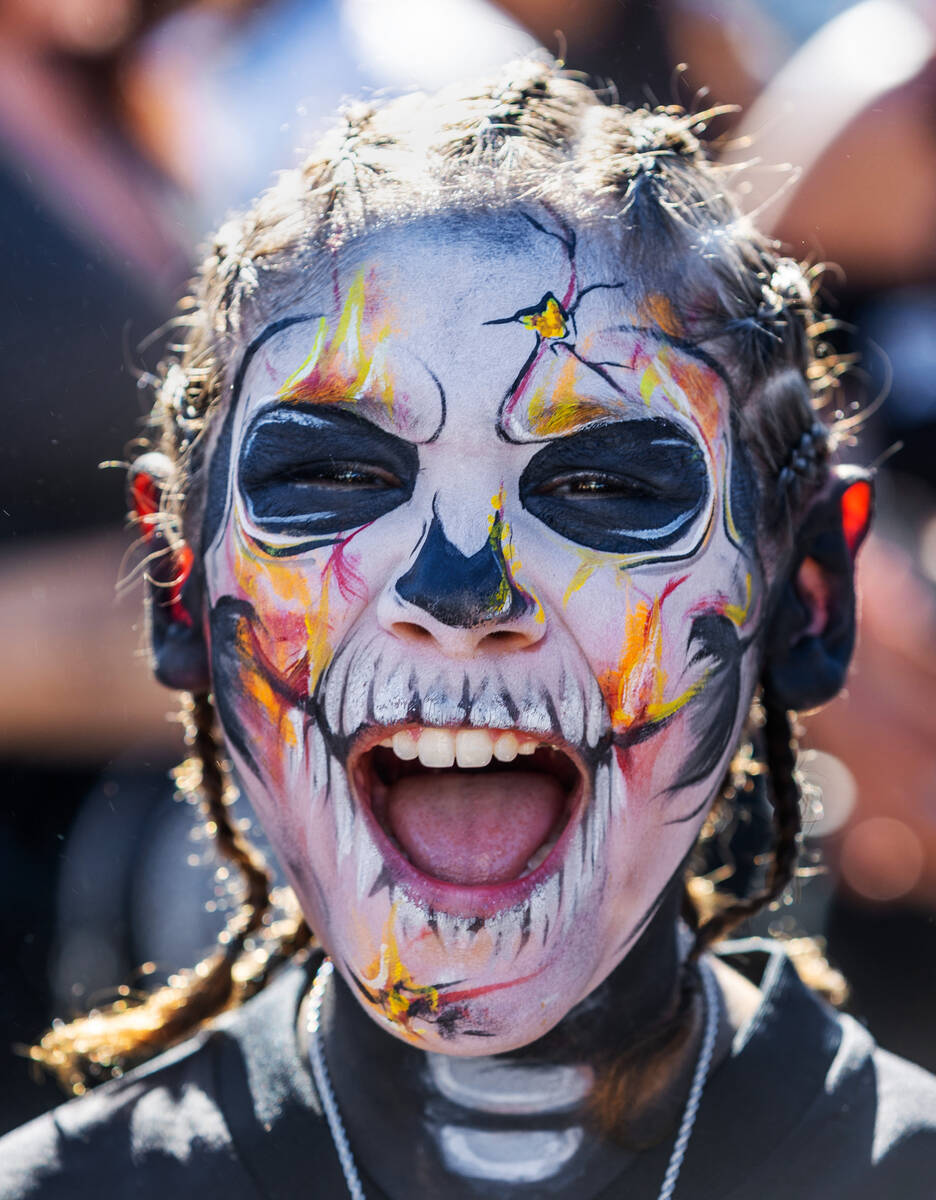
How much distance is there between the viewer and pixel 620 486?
68.5 inches

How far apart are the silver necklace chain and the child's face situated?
329 millimetres

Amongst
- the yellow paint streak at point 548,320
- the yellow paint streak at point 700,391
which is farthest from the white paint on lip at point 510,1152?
the yellow paint streak at point 548,320

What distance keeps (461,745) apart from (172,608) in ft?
2.10

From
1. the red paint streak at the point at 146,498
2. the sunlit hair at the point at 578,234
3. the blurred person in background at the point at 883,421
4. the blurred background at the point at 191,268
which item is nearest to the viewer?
the sunlit hair at the point at 578,234

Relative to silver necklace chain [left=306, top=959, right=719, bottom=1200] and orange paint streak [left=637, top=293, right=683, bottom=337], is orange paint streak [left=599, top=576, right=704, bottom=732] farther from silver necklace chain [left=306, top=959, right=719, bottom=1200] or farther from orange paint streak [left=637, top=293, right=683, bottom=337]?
silver necklace chain [left=306, top=959, right=719, bottom=1200]

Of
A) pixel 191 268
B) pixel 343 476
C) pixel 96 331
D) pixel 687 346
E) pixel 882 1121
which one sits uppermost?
pixel 191 268

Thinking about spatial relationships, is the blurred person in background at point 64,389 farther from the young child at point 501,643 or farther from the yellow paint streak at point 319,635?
the yellow paint streak at point 319,635

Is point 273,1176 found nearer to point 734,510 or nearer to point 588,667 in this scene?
point 588,667

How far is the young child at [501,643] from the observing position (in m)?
1.66

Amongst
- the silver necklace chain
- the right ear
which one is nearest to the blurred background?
the right ear

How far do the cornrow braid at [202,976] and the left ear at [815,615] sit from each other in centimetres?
95

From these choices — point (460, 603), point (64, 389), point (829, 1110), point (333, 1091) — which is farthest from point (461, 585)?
point (64, 389)

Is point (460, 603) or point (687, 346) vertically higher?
point (687, 346)

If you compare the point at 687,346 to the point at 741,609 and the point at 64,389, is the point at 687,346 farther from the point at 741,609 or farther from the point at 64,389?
the point at 64,389
